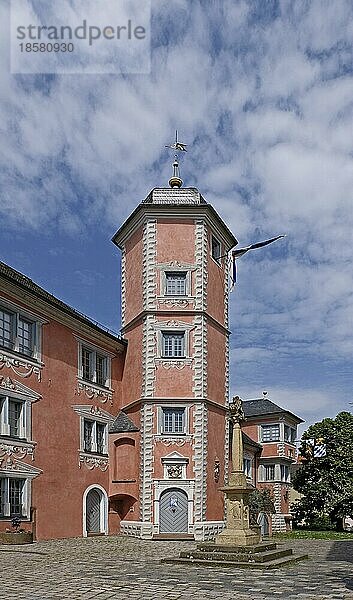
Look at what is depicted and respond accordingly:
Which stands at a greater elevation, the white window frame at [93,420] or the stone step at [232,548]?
the white window frame at [93,420]

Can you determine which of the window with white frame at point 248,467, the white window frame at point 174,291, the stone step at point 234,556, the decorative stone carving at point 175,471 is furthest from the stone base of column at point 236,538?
the window with white frame at point 248,467

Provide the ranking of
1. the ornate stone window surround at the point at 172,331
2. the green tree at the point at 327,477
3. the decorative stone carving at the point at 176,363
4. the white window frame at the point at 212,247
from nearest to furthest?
the decorative stone carving at the point at 176,363
the ornate stone window surround at the point at 172,331
the white window frame at the point at 212,247
the green tree at the point at 327,477

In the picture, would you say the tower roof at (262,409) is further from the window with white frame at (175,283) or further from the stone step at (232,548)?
the stone step at (232,548)

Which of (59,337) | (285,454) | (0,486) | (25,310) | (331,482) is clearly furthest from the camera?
(285,454)

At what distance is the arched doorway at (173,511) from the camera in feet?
111

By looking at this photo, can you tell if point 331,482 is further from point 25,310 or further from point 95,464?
point 25,310

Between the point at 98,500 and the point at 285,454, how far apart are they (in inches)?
1187

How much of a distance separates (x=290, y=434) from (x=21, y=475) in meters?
39.9

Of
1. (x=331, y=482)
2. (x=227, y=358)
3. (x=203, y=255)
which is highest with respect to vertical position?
(x=203, y=255)

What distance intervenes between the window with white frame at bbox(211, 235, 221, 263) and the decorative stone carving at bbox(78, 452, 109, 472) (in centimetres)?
1129

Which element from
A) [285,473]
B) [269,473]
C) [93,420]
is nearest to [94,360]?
[93,420]

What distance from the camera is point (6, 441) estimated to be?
2769cm

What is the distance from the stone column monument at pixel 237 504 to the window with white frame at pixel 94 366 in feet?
34.7

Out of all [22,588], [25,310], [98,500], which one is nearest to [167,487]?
[98,500]
